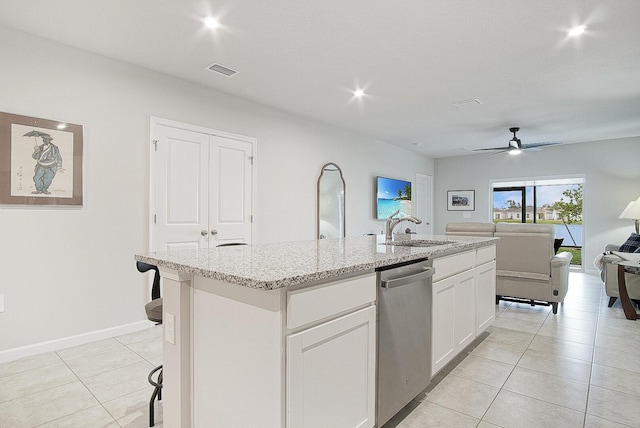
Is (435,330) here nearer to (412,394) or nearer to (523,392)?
(412,394)

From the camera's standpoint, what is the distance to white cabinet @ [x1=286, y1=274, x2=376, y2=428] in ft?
4.00

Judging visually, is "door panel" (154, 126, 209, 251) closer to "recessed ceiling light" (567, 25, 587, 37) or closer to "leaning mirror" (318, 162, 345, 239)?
"leaning mirror" (318, 162, 345, 239)

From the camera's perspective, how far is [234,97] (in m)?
4.19

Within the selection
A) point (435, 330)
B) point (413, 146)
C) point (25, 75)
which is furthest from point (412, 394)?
point (413, 146)

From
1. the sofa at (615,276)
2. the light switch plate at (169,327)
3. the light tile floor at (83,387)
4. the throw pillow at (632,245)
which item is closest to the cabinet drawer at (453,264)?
the light switch plate at (169,327)

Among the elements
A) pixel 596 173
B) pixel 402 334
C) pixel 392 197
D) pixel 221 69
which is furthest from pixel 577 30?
pixel 596 173

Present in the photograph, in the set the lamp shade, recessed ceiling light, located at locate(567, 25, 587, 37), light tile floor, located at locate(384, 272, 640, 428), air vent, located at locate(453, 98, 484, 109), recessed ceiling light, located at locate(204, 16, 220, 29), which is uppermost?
air vent, located at locate(453, 98, 484, 109)

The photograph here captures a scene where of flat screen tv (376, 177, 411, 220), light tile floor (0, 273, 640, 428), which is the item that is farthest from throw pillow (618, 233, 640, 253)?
flat screen tv (376, 177, 411, 220)

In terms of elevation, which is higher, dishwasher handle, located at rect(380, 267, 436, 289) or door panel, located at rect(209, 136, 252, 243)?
door panel, located at rect(209, 136, 252, 243)

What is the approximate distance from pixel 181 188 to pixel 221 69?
1.26 metres

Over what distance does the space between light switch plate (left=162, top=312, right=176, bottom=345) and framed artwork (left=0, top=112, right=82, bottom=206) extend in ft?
6.61

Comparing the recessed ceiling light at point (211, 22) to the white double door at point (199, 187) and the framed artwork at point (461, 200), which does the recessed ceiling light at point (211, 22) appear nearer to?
the white double door at point (199, 187)

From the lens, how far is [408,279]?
1.79 m

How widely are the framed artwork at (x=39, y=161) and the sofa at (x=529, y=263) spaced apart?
13.6 feet
